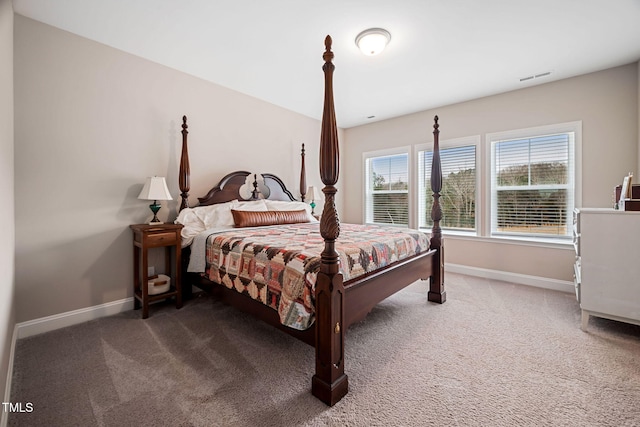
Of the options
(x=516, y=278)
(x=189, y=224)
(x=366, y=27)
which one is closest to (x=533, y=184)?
(x=516, y=278)

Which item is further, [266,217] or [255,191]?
[255,191]

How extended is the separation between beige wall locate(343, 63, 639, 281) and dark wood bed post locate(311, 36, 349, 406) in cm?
327

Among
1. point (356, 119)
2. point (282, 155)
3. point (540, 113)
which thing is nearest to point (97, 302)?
point (282, 155)

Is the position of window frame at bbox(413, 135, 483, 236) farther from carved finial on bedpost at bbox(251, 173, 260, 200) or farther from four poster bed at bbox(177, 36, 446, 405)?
carved finial on bedpost at bbox(251, 173, 260, 200)

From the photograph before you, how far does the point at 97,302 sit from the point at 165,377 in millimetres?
1478

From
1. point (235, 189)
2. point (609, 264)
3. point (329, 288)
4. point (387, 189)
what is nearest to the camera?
point (329, 288)

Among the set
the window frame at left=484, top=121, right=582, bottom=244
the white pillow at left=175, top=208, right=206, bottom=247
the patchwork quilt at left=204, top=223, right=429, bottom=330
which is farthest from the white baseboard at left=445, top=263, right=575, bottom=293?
the white pillow at left=175, top=208, right=206, bottom=247

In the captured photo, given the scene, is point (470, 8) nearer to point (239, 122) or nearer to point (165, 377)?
point (239, 122)

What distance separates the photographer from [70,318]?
2426 mm

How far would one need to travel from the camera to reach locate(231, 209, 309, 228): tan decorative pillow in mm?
3173

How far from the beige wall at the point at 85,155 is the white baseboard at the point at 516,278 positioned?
3923mm

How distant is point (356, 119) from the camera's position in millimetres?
4941

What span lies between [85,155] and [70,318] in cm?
150

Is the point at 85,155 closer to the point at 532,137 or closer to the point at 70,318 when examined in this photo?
the point at 70,318
